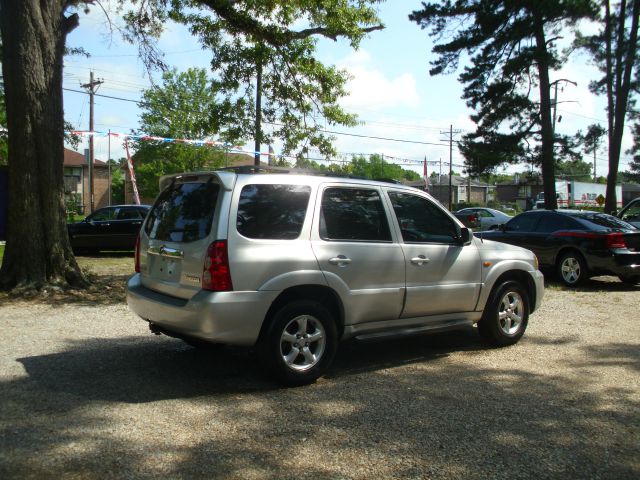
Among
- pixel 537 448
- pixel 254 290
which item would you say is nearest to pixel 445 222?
pixel 254 290

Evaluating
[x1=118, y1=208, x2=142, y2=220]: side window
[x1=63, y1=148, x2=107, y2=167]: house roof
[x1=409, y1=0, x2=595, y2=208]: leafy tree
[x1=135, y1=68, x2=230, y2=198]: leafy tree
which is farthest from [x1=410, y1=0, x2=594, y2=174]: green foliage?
[x1=63, y1=148, x2=107, y2=167]: house roof

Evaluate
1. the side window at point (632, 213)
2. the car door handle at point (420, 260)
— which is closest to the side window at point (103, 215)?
the car door handle at point (420, 260)

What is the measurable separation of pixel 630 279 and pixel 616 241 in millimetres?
1087

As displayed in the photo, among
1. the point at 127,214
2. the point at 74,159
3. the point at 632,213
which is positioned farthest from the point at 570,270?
the point at 74,159

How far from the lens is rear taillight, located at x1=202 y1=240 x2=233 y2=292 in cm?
463

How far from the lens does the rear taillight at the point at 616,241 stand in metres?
11.0

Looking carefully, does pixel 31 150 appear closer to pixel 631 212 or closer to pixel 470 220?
pixel 470 220

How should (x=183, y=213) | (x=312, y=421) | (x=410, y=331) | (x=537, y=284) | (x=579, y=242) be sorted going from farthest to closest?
(x=579, y=242), (x=537, y=284), (x=410, y=331), (x=183, y=213), (x=312, y=421)

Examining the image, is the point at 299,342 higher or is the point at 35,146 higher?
the point at 35,146

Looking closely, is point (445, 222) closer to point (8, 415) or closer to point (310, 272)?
point (310, 272)

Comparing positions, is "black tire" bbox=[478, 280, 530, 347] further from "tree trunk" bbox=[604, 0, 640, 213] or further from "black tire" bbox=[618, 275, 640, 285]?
"tree trunk" bbox=[604, 0, 640, 213]

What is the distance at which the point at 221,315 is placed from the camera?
459cm

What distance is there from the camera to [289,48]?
1261 cm

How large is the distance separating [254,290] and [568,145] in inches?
859
